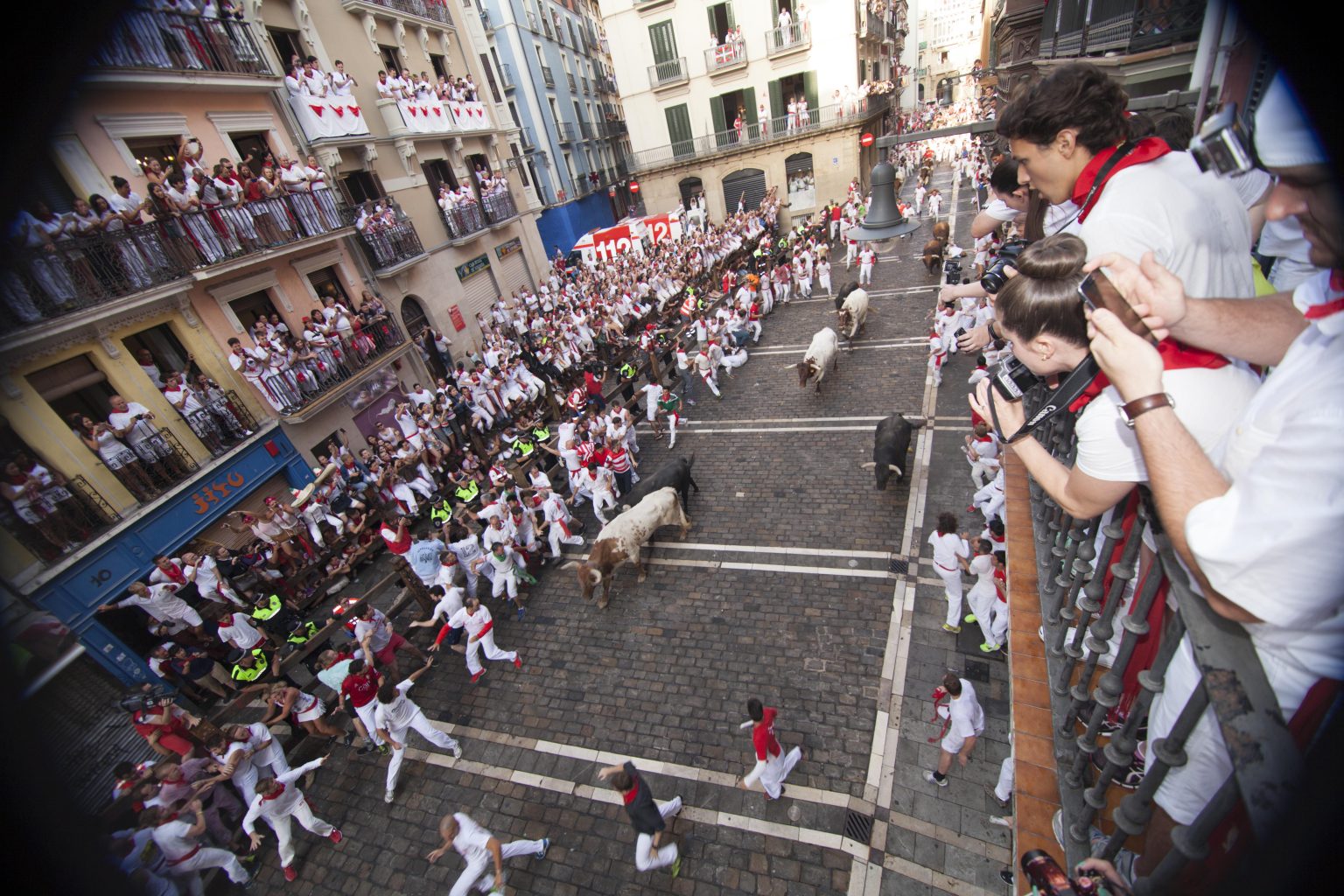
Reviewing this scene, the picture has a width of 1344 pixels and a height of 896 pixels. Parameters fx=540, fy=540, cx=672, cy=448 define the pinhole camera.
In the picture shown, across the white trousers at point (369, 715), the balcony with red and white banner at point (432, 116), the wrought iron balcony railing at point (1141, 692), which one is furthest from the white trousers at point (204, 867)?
the balcony with red and white banner at point (432, 116)

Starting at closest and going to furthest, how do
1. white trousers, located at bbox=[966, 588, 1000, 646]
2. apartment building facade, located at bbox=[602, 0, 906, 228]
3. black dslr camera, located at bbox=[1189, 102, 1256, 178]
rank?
1. black dslr camera, located at bbox=[1189, 102, 1256, 178]
2. white trousers, located at bbox=[966, 588, 1000, 646]
3. apartment building facade, located at bbox=[602, 0, 906, 228]

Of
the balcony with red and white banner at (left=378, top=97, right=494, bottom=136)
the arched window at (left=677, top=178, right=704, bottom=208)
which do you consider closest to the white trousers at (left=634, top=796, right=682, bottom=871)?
the balcony with red and white banner at (left=378, top=97, right=494, bottom=136)

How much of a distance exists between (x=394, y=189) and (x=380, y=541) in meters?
15.1

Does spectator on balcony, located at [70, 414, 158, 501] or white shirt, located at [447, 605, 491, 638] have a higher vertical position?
spectator on balcony, located at [70, 414, 158, 501]

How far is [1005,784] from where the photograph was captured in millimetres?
6035

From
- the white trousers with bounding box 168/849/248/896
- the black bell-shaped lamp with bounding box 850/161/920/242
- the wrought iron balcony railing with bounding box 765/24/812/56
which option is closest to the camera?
the white trousers with bounding box 168/849/248/896

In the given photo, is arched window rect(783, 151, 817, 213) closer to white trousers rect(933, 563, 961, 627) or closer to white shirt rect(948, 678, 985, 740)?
white trousers rect(933, 563, 961, 627)

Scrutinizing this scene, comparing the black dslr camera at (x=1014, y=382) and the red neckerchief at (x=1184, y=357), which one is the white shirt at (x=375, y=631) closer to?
the black dslr camera at (x=1014, y=382)

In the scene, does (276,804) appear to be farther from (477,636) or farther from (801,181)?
(801,181)

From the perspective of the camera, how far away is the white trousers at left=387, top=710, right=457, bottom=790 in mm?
8062

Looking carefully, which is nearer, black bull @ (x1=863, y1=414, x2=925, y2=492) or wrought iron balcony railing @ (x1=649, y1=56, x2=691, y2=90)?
black bull @ (x1=863, y1=414, x2=925, y2=492)

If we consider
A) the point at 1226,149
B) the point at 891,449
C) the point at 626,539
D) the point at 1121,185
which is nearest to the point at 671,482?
the point at 626,539

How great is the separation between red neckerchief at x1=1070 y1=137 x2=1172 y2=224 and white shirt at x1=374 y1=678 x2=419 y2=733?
31.3 ft

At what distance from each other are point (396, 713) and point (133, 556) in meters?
9.24
